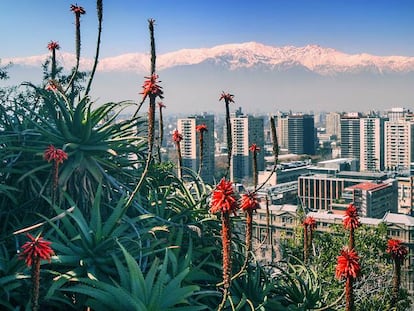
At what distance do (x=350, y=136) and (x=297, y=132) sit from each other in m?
13.9

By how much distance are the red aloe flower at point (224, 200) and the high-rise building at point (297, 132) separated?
9856 cm

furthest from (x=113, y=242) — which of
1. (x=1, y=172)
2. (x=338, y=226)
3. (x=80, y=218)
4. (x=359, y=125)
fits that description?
(x=359, y=125)

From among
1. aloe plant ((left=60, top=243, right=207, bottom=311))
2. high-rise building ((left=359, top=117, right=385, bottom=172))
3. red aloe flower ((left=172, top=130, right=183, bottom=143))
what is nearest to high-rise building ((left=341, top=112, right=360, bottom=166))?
high-rise building ((left=359, top=117, right=385, bottom=172))

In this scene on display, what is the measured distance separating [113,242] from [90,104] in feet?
5.47

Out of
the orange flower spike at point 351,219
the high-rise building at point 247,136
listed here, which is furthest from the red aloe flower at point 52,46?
the high-rise building at point 247,136

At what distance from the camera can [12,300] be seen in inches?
150

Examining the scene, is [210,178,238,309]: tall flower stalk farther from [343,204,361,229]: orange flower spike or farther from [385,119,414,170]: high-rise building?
[385,119,414,170]: high-rise building

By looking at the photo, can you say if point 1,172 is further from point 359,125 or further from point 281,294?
point 359,125

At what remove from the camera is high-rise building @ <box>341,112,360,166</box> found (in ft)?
296

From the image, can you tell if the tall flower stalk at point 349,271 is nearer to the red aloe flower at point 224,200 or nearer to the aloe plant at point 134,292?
the red aloe flower at point 224,200

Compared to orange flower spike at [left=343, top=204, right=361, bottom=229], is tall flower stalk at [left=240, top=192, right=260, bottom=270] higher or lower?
higher

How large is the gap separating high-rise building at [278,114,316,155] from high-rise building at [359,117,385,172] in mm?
16854

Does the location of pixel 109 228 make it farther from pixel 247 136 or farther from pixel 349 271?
pixel 247 136

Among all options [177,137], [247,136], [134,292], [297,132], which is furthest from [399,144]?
[134,292]
